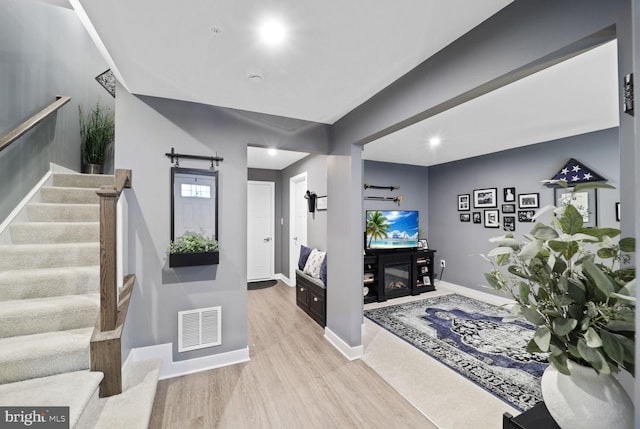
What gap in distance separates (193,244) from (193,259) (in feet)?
0.44

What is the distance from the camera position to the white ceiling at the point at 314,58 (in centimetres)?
140

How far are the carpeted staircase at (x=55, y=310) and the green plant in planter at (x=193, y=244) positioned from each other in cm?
58

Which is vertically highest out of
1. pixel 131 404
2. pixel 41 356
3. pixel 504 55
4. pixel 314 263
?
pixel 504 55

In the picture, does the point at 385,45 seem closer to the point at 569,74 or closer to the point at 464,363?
the point at 569,74

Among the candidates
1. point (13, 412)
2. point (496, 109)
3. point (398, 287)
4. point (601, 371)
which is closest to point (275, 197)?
point (398, 287)

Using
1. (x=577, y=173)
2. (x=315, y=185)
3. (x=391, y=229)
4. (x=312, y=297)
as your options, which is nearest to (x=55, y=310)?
(x=312, y=297)

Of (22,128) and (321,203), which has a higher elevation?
(22,128)

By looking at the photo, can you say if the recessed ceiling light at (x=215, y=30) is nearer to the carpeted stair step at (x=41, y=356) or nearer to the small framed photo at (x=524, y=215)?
the carpeted stair step at (x=41, y=356)

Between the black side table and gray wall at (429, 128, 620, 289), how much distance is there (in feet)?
7.67

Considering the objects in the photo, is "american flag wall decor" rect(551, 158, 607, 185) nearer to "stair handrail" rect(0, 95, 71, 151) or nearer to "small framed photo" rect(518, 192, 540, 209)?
"small framed photo" rect(518, 192, 540, 209)

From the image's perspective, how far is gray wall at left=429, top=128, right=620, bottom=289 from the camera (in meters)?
3.33

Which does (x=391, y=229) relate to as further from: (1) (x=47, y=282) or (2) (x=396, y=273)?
(1) (x=47, y=282)

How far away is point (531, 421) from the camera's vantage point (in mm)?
1006

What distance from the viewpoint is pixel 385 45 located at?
65.6 inches
